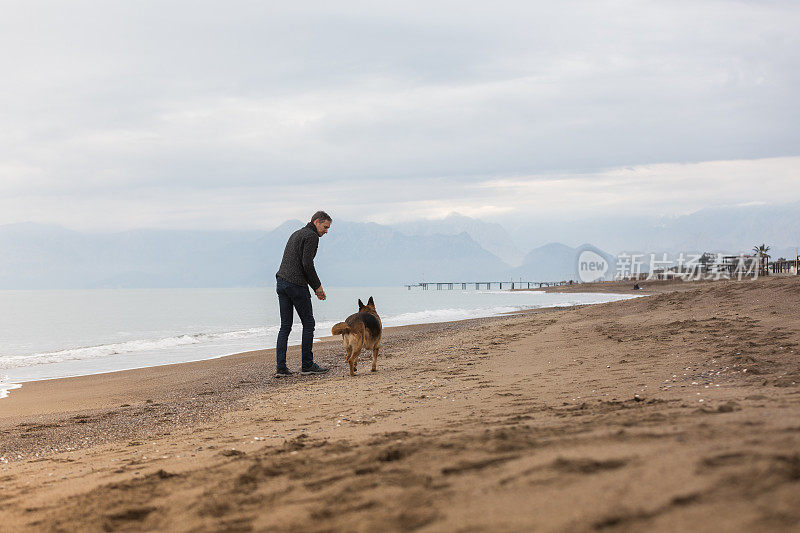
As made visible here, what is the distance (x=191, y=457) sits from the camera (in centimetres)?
439

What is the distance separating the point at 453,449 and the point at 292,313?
7147 millimetres

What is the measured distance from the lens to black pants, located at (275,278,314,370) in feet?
32.9

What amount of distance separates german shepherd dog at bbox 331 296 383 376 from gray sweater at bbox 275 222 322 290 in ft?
2.83

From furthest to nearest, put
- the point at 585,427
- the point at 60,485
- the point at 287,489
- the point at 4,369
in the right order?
the point at 4,369 < the point at 60,485 < the point at 585,427 < the point at 287,489

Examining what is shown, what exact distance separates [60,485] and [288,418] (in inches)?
91.6

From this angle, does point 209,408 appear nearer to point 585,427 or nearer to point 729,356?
point 585,427

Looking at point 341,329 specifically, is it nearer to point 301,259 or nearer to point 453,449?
point 301,259

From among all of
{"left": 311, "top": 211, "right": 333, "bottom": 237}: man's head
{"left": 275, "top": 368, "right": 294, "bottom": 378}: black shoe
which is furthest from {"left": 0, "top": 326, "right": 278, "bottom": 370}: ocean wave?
{"left": 311, "top": 211, "right": 333, "bottom": 237}: man's head

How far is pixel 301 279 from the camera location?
32.8ft

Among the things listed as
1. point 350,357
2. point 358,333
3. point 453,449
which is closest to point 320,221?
point 358,333

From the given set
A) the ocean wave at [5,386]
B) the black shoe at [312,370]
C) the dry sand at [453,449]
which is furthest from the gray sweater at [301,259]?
the ocean wave at [5,386]

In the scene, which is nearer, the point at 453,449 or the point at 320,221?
the point at 453,449

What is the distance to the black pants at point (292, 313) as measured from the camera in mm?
10031

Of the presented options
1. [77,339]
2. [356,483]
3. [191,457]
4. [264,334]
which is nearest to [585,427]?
[356,483]
